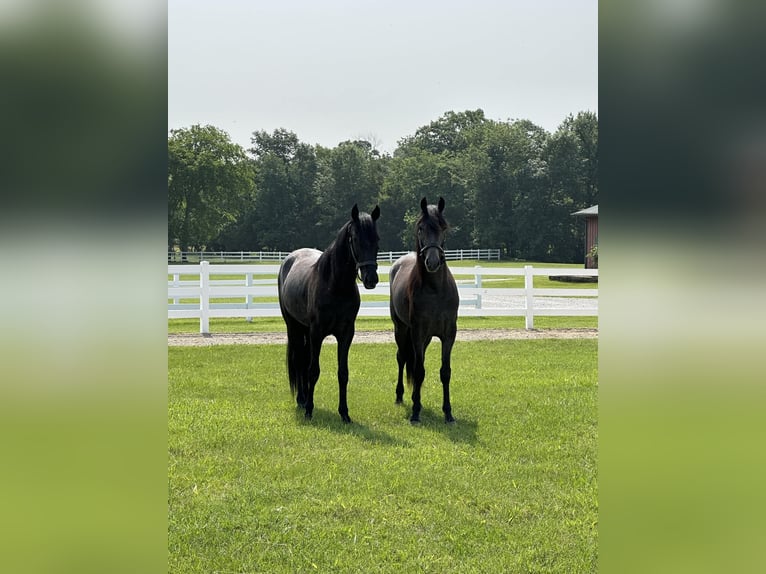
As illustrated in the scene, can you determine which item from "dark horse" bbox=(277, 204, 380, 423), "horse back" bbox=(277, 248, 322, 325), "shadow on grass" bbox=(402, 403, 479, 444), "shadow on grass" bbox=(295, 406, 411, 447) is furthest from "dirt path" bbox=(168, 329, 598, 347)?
"shadow on grass" bbox=(402, 403, 479, 444)

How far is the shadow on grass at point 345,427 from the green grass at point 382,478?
0.09ft

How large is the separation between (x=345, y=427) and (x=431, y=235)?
6.10ft

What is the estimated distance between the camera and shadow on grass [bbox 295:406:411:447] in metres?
5.11

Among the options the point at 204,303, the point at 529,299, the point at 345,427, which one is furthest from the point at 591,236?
the point at 345,427

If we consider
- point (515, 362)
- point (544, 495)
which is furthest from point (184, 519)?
point (515, 362)

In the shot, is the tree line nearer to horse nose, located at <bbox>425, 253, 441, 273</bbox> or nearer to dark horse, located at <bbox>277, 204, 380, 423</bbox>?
dark horse, located at <bbox>277, 204, 380, 423</bbox>

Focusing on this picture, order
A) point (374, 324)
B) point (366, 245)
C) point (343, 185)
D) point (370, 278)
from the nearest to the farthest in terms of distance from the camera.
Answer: point (370, 278) < point (366, 245) < point (374, 324) < point (343, 185)

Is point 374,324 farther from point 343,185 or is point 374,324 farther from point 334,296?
point 343,185

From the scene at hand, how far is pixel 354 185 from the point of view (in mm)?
52156

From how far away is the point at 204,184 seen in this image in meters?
45.6
